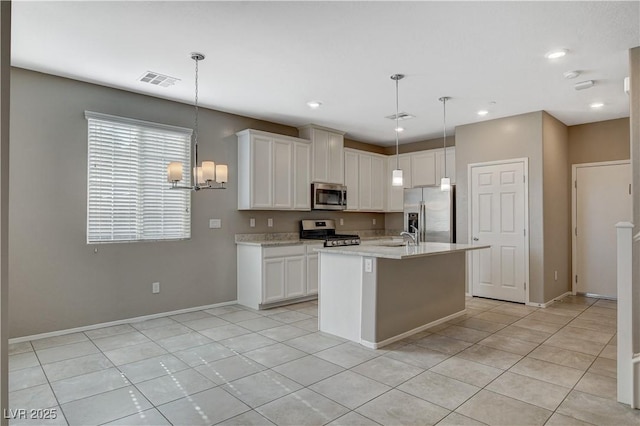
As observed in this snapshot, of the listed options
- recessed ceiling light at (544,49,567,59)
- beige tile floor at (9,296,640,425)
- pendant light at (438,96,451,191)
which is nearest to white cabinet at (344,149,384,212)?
pendant light at (438,96,451,191)

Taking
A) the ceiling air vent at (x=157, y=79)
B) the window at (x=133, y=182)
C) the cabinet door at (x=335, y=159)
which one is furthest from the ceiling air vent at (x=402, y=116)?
the ceiling air vent at (x=157, y=79)

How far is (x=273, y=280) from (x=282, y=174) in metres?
1.57

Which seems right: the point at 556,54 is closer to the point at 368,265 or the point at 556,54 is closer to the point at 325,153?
the point at 368,265

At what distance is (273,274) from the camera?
5.05 meters

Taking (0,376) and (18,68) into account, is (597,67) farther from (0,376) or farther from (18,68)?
(18,68)

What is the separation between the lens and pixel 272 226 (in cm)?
578

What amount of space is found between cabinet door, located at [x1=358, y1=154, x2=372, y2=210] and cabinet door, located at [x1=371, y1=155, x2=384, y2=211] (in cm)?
9

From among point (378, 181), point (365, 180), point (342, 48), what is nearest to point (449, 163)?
point (378, 181)

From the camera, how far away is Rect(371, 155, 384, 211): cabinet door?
7.17 meters

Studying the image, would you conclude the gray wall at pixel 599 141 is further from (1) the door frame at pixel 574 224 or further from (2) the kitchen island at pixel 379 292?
(2) the kitchen island at pixel 379 292

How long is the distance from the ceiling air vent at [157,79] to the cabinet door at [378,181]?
4.06 metres

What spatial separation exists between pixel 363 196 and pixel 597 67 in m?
4.00

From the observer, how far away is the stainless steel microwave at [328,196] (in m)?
6.00

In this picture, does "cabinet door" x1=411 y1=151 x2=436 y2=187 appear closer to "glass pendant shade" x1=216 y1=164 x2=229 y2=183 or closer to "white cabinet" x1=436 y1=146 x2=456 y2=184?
"white cabinet" x1=436 y1=146 x2=456 y2=184
